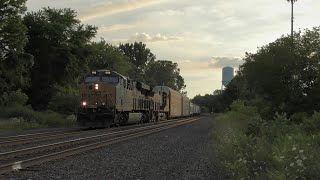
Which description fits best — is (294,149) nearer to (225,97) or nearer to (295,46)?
(295,46)

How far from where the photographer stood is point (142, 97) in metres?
42.3

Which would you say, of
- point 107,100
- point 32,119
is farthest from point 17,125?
point 107,100

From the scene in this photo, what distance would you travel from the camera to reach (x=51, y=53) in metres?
54.9

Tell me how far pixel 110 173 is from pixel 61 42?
46.3 m

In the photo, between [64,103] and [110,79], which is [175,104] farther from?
[110,79]

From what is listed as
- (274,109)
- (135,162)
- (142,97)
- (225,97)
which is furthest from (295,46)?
(225,97)

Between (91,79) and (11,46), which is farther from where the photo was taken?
(11,46)

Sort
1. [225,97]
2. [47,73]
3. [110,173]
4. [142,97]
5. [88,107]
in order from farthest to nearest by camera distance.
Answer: [225,97] < [47,73] < [142,97] < [88,107] < [110,173]

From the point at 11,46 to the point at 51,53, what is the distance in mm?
9090

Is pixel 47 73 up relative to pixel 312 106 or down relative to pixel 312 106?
Result: up

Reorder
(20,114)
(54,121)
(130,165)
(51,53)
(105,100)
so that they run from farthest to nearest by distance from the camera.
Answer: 1. (51,53)
2. (20,114)
3. (54,121)
4. (105,100)
5. (130,165)

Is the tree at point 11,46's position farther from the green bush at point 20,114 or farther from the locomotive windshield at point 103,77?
the locomotive windshield at point 103,77


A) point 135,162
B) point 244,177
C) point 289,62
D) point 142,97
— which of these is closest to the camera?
point 244,177

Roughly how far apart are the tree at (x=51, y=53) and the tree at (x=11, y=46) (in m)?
7.72
